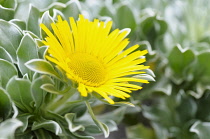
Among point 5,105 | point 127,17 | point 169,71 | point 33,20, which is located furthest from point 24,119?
point 169,71

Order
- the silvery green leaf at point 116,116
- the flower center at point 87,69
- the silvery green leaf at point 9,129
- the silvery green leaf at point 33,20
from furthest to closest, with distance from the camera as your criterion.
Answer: the silvery green leaf at point 116,116, the silvery green leaf at point 33,20, the flower center at point 87,69, the silvery green leaf at point 9,129

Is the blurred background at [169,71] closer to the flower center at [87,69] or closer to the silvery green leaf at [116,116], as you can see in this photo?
the silvery green leaf at [116,116]

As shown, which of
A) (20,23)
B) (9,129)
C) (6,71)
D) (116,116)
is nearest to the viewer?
(9,129)

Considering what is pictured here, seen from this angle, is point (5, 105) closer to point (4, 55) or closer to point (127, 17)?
point (4, 55)

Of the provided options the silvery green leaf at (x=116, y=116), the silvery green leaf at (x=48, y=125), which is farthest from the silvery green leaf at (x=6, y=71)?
the silvery green leaf at (x=116, y=116)

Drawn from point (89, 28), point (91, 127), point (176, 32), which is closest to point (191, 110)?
point (176, 32)

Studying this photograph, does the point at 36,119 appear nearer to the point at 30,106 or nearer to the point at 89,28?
the point at 30,106
